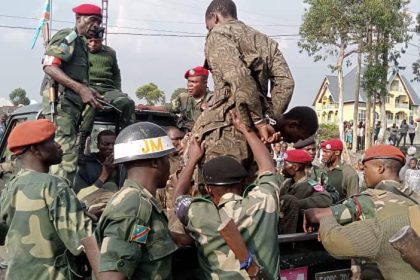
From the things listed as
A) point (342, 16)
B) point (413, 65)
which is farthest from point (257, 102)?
point (413, 65)

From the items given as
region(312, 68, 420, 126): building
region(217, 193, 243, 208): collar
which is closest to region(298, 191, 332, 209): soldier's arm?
region(217, 193, 243, 208): collar

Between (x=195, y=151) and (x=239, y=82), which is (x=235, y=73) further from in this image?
(x=195, y=151)

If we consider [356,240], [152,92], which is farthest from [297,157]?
[152,92]

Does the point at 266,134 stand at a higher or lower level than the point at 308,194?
higher

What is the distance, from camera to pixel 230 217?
2.92 metres

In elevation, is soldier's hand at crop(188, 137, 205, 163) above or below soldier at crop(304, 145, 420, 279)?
above

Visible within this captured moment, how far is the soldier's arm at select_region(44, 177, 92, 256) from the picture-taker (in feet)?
9.80

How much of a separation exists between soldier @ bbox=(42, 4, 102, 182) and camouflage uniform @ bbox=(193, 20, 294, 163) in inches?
43.8

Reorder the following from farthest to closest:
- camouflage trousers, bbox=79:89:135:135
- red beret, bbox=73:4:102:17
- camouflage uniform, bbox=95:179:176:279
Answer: camouflage trousers, bbox=79:89:135:135
red beret, bbox=73:4:102:17
camouflage uniform, bbox=95:179:176:279

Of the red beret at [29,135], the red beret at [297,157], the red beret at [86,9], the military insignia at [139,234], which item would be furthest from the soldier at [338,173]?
the military insignia at [139,234]

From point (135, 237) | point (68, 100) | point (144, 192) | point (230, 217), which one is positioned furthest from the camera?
point (68, 100)

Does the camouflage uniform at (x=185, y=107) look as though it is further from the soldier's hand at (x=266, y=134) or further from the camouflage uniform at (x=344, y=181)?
the soldier's hand at (x=266, y=134)

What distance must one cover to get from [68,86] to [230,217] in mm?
2214

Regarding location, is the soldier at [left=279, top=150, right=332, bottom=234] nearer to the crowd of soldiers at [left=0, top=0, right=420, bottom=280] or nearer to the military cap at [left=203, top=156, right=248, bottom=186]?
the crowd of soldiers at [left=0, top=0, right=420, bottom=280]
